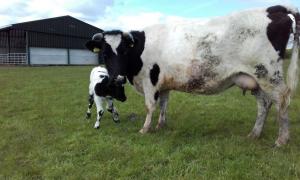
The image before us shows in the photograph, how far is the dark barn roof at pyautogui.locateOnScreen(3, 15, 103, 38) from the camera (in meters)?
56.6

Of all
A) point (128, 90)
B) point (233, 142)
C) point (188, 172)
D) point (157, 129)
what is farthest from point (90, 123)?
point (128, 90)

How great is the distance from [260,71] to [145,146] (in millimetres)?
2538

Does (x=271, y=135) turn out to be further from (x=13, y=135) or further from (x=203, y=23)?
(x=13, y=135)

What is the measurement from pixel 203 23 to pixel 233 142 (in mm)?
2511

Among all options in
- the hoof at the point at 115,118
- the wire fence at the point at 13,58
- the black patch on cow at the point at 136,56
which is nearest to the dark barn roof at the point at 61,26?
the wire fence at the point at 13,58

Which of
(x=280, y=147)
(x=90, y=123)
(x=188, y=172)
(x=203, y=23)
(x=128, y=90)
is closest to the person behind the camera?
(x=188, y=172)

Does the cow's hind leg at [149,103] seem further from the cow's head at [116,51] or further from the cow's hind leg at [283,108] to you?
the cow's hind leg at [283,108]

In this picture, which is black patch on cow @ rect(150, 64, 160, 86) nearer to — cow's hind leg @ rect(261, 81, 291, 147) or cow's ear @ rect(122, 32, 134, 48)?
cow's ear @ rect(122, 32, 134, 48)

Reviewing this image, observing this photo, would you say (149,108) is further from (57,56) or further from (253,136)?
(57,56)

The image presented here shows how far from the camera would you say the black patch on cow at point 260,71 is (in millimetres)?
7441

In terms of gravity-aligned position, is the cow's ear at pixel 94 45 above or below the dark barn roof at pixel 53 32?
below

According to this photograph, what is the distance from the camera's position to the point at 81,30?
2635 inches

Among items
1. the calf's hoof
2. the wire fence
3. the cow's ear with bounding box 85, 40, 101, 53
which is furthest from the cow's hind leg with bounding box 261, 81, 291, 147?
the wire fence

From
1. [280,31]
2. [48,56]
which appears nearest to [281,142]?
[280,31]
